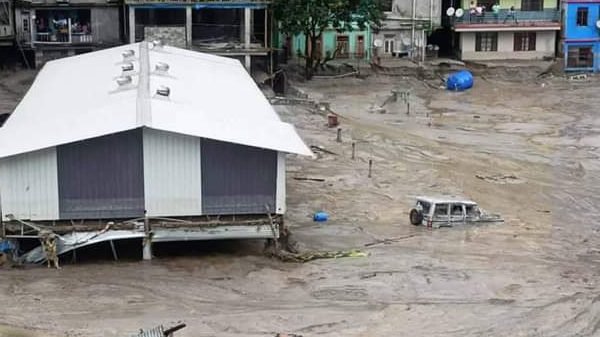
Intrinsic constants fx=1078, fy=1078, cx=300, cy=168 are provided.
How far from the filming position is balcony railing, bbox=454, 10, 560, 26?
6481 centimetres

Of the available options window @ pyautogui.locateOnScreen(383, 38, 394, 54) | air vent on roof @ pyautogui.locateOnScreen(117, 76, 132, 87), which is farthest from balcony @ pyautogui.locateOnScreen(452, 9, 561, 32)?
air vent on roof @ pyautogui.locateOnScreen(117, 76, 132, 87)

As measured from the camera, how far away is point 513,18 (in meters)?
65.1

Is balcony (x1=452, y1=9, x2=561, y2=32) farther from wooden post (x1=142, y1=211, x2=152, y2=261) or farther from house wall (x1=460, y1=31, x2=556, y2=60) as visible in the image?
wooden post (x1=142, y1=211, x2=152, y2=261)

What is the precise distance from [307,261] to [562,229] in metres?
8.97

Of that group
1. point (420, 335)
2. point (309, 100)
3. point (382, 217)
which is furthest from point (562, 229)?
point (309, 100)

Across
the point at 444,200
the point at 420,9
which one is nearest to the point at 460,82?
the point at 420,9

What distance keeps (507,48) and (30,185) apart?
4382cm

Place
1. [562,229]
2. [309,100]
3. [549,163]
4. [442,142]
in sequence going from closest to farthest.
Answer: [562,229], [549,163], [442,142], [309,100]

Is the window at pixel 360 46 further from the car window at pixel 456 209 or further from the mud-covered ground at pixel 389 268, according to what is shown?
the car window at pixel 456 209

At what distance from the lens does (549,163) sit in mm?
41594

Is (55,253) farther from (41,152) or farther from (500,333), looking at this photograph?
(500,333)

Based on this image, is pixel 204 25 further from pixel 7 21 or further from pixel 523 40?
pixel 523 40

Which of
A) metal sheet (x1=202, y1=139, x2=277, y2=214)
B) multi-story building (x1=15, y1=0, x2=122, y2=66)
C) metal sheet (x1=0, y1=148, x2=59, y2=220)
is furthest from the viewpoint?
multi-story building (x1=15, y1=0, x2=122, y2=66)

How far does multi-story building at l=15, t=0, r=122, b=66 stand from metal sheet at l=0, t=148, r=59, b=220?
28863 mm
